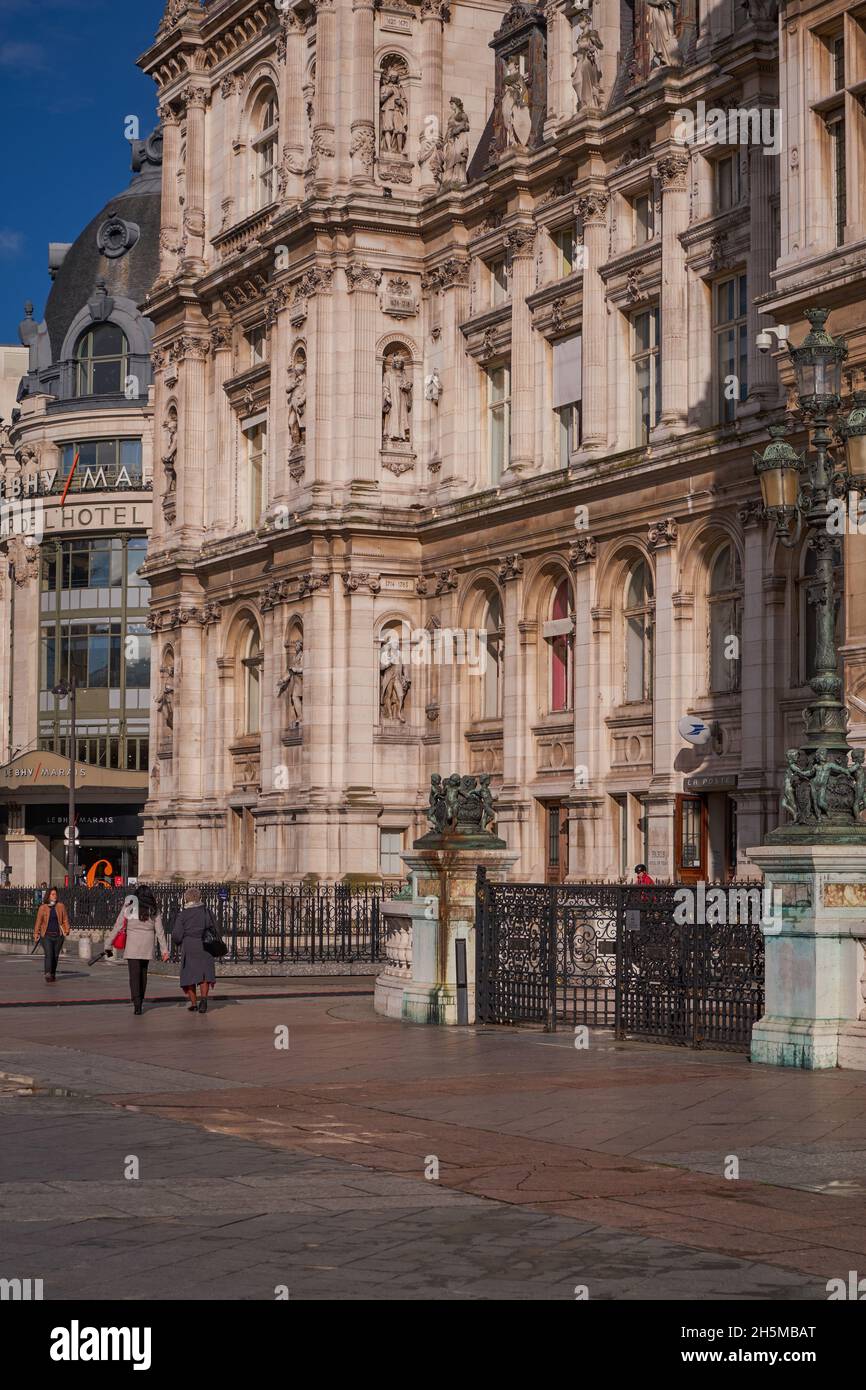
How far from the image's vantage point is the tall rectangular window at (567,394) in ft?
157

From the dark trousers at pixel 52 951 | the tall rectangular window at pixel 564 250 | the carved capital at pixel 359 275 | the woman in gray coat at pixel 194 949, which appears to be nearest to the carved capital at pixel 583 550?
the tall rectangular window at pixel 564 250

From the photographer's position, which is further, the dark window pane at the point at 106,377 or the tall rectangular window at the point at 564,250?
the dark window pane at the point at 106,377

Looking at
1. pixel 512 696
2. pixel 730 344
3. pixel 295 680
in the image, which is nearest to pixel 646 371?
pixel 730 344

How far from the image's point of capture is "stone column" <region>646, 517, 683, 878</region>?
4200 centimetres

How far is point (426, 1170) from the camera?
13.7m

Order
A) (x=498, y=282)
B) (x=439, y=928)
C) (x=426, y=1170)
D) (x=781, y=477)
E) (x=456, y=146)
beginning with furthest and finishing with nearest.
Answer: (x=456, y=146) → (x=498, y=282) → (x=439, y=928) → (x=781, y=477) → (x=426, y=1170)

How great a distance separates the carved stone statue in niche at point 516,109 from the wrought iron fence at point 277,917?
1879 centimetres

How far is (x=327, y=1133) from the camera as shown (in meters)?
15.7

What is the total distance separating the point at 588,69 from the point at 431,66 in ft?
27.3

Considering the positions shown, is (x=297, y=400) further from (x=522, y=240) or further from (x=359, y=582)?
(x=522, y=240)

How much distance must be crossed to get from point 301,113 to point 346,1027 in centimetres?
3589

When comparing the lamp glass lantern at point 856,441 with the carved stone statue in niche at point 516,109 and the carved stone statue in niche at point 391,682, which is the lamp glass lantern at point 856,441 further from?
the carved stone statue in niche at point 391,682

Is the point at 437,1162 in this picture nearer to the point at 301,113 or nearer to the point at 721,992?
the point at 721,992
